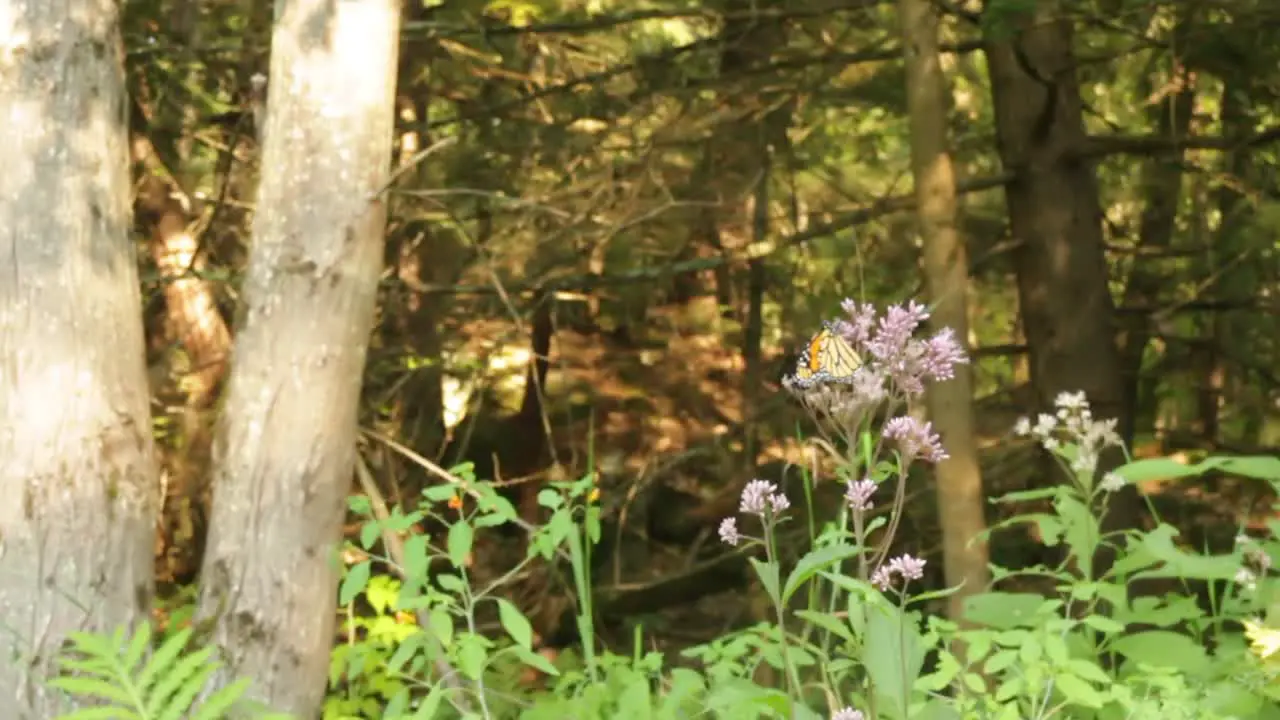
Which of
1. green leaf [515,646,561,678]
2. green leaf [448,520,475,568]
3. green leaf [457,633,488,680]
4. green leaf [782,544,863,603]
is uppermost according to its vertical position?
green leaf [782,544,863,603]

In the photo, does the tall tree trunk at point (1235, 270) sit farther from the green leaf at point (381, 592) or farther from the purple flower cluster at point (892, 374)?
the purple flower cluster at point (892, 374)

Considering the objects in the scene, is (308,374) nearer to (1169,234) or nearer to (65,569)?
(65,569)

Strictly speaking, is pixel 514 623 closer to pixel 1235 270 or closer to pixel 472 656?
pixel 472 656

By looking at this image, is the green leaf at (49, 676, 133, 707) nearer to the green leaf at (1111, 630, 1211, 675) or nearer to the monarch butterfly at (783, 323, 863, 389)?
the monarch butterfly at (783, 323, 863, 389)

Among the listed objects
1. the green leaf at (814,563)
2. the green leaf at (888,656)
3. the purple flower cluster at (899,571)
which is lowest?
the green leaf at (888,656)

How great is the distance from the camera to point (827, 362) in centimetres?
181

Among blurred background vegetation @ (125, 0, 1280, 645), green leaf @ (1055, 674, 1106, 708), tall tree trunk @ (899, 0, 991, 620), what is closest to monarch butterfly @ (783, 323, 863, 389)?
green leaf @ (1055, 674, 1106, 708)

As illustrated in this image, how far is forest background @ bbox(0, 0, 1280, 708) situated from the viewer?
11.3 feet

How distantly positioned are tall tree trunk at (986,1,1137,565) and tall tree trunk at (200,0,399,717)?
290 cm

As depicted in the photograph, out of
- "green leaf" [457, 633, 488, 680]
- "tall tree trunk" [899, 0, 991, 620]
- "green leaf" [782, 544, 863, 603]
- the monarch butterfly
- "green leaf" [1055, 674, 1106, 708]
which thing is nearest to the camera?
"green leaf" [782, 544, 863, 603]

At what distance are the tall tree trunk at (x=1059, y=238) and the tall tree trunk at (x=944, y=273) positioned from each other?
1.19 meters

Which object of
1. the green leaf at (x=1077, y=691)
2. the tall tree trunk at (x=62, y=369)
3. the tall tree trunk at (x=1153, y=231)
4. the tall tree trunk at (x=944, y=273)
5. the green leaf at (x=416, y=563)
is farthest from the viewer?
the tall tree trunk at (x=1153, y=231)

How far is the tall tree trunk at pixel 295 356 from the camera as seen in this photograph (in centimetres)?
346

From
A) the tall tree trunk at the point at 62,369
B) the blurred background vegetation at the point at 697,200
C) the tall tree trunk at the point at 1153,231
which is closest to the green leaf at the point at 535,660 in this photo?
the tall tree trunk at the point at 62,369
